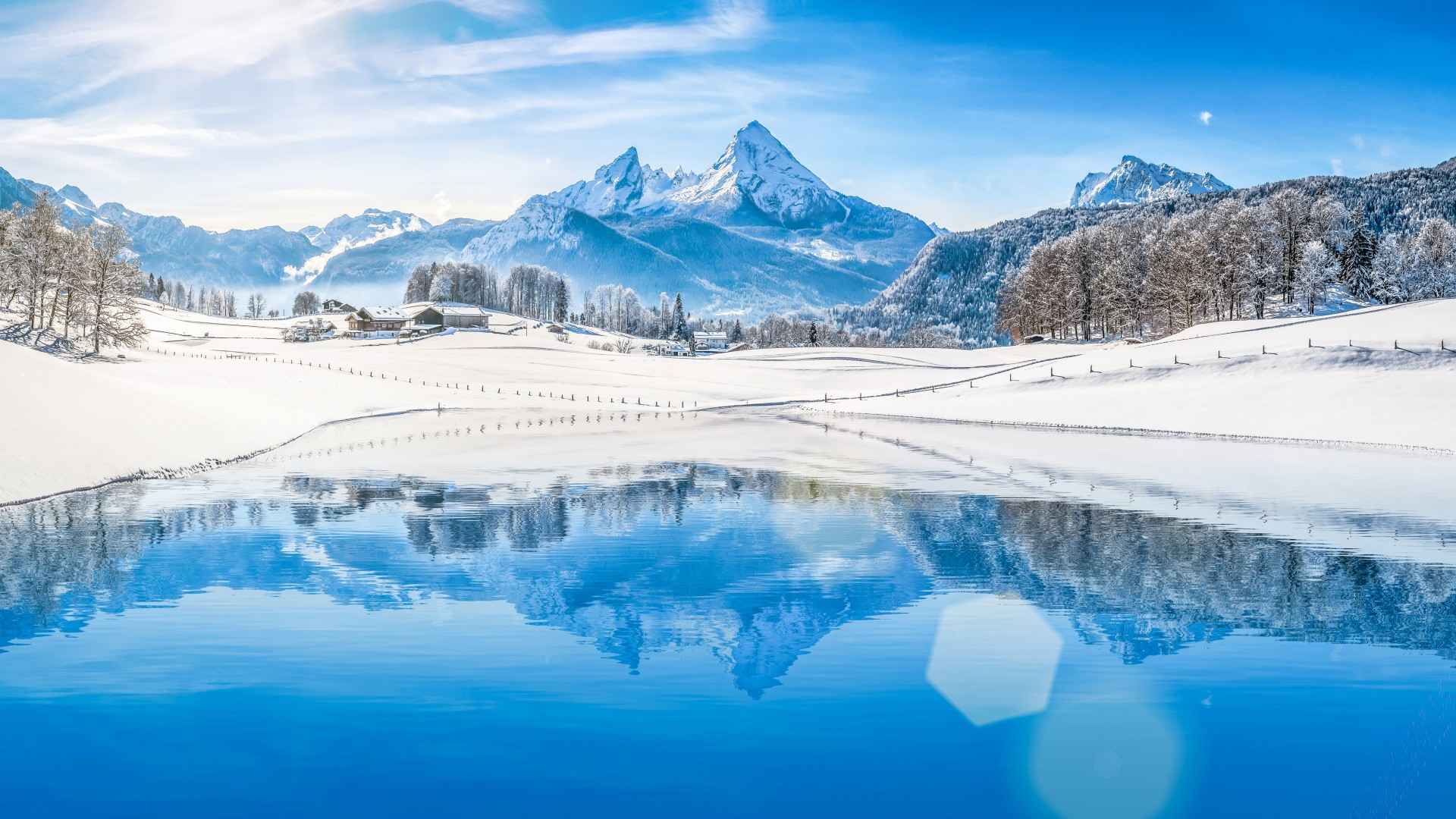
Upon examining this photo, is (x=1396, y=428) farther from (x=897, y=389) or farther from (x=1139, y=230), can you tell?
(x=1139, y=230)

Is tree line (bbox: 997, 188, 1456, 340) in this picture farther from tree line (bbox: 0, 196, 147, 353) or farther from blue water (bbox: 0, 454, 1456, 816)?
tree line (bbox: 0, 196, 147, 353)

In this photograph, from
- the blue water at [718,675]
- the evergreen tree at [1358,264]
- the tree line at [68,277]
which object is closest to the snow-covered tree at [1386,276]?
the evergreen tree at [1358,264]

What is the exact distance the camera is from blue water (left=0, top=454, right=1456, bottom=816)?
39.8 ft

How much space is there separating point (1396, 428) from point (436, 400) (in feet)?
228

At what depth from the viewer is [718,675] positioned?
16.1m

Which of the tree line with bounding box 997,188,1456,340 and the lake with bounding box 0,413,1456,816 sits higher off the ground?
the tree line with bounding box 997,188,1456,340

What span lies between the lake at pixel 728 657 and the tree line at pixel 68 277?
73903 mm

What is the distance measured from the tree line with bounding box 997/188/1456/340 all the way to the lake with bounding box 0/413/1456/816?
95294 mm

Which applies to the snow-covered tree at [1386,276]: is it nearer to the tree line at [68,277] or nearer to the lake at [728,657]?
the lake at [728,657]

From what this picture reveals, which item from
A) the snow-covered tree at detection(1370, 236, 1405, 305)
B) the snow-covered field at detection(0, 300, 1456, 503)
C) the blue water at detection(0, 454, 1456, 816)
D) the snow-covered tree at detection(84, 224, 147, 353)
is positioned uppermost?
the snow-covered tree at detection(1370, 236, 1405, 305)

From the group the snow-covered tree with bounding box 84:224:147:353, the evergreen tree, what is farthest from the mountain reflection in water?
the evergreen tree

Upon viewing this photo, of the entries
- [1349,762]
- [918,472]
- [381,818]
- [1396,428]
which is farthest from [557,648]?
[1396,428]

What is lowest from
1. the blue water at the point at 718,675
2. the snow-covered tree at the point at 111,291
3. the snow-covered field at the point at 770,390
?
the blue water at the point at 718,675

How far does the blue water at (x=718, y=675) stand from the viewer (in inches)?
478
